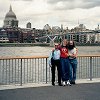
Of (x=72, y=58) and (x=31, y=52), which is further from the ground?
(x=72, y=58)

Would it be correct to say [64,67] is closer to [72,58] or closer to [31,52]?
[72,58]

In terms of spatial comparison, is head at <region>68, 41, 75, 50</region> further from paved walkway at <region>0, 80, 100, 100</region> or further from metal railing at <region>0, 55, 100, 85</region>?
paved walkway at <region>0, 80, 100, 100</region>

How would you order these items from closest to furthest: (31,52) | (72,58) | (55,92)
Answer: (55,92) → (72,58) → (31,52)

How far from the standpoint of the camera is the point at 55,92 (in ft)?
35.3

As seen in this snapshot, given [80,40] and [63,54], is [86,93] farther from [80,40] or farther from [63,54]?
[80,40]

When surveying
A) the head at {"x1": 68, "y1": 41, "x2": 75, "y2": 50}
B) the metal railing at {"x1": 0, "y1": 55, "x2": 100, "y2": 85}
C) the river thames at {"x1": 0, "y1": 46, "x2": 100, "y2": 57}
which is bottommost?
the river thames at {"x1": 0, "y1": 46, "x2": 100, "y2": 57}

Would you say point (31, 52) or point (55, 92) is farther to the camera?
point (31, 52)

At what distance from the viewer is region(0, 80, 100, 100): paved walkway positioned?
982cm

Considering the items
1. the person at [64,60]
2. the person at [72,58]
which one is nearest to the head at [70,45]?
the person at [72,58]

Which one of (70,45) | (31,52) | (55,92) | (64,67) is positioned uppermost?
(70,45)

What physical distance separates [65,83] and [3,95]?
3.09 m

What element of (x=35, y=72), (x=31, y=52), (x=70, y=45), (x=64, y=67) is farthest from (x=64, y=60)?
(x=31, y=52)

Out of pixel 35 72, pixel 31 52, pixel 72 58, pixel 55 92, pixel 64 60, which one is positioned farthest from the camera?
pixel 31 52

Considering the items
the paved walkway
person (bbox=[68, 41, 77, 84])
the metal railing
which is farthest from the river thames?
the paved walkway
